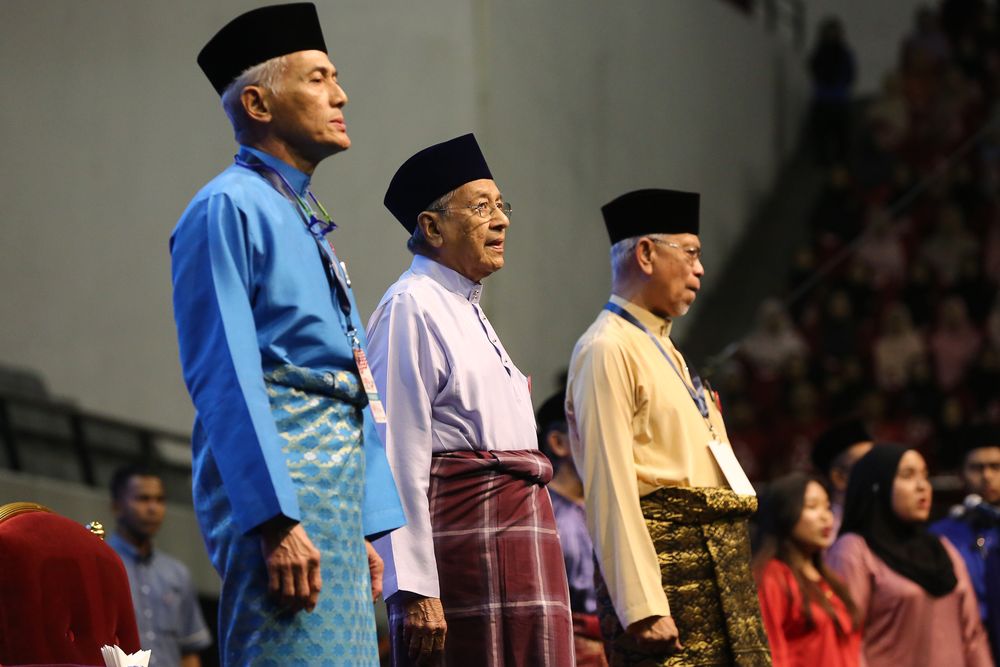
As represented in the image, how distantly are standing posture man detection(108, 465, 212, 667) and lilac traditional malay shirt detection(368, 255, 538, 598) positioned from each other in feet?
9.99

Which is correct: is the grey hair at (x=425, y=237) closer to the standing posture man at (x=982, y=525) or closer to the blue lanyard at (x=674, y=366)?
the blue lanyard at (x=674, y=366)

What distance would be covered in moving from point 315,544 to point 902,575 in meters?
3.20

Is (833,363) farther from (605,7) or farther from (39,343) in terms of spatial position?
(39,343)

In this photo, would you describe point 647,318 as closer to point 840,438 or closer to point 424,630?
point 424,630

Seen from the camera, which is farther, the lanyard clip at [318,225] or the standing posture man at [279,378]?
the lanyard clip at [318,225]

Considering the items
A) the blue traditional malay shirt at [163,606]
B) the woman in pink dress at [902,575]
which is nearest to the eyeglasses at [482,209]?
the woman in pink dress at [902,575]

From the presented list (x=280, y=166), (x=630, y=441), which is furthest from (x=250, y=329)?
(x=630, y=441)

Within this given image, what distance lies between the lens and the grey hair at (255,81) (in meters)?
2.63

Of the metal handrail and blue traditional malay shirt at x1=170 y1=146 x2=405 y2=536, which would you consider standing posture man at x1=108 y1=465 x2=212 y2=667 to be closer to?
the metal handrail

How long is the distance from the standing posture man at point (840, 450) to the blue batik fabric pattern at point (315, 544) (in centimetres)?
376

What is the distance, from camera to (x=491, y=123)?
7.35 m

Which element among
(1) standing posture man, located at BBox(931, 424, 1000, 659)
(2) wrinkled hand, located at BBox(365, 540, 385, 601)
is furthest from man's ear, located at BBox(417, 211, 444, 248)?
(1) standing posture man, located at BBox(931, 424, 1000, 659)

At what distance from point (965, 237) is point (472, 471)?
7.99 metres

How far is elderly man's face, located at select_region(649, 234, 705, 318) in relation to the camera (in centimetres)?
392
